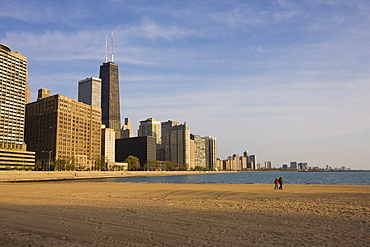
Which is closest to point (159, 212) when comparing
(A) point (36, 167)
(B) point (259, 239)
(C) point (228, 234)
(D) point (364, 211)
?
(C) point (228, 234)

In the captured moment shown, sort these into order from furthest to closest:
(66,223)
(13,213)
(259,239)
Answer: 1. (13,213)
2. (66,223)
3. (259,239)

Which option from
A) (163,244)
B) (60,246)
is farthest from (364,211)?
(60,246)

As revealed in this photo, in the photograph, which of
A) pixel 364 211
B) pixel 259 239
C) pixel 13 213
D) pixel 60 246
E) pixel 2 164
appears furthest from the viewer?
pixel 2 164

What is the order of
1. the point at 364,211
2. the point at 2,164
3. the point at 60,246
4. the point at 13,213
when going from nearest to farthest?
the point at 60,246
the point at 13,213
the point at 364,211
the point at 2,164

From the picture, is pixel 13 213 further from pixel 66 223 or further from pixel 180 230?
pixel 180 230

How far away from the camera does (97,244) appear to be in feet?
39.8

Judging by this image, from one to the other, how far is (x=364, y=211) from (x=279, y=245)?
12913mm

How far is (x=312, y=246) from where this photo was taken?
39.3ft

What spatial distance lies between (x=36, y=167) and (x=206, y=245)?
680ft

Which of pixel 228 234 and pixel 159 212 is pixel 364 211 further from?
pixel 159 212

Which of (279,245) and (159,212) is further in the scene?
(159,212)

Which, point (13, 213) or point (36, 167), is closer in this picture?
point (13, 213)

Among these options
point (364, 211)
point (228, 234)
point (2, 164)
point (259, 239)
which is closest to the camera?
point (259, 239)

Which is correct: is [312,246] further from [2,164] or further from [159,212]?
[2,164]
